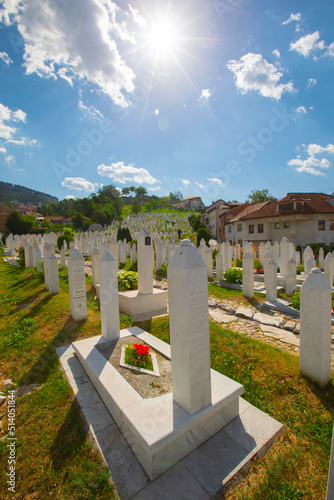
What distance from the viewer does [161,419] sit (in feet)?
9.01

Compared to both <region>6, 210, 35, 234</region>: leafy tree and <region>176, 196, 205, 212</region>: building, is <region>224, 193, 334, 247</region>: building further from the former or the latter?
<region>176, 196, 205, 212</region>: building

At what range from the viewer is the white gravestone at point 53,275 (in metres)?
8.53

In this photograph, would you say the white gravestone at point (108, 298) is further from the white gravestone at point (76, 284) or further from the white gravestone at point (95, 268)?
the white gravestone at point (95, 268)

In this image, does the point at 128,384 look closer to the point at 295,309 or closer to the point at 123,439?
the point at 123,439

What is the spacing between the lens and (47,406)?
143 inches

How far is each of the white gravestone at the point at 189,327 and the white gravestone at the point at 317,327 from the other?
7.04 feet

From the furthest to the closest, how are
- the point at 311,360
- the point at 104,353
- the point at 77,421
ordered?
the point at 104,353
the point at 311,360
the point at 77,421

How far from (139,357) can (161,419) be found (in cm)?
143

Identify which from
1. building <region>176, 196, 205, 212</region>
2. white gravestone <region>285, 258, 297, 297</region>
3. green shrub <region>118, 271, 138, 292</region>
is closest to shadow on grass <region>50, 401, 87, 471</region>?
green shrub <region>118, 271, 138, 292</region>

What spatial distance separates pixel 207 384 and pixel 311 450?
1431 mm

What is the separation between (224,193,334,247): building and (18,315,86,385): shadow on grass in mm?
25957

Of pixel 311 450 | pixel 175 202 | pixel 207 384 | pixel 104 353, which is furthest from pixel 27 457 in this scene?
pixel 175 202

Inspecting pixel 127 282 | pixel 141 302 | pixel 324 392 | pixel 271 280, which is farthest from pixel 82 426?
pixel 271 280

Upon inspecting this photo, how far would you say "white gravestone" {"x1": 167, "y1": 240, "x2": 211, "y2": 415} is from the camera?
2742 millimetres
